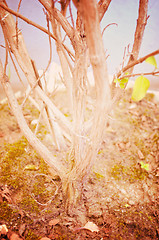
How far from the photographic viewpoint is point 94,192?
0.89m

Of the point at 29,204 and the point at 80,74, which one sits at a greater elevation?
the point at 80,74

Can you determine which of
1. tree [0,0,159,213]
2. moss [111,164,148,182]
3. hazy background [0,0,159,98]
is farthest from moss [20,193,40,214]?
hazy background [0,0,159,98]

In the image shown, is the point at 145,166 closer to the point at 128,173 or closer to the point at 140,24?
the point at 128,173

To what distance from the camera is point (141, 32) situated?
2.02ft

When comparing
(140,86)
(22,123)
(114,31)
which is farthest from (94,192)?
(114,31)

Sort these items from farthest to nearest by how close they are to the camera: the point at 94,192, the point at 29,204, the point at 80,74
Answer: the point at 94,192
the point at 29,204
the point at 80,74

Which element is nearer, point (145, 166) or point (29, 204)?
point (29, 204)

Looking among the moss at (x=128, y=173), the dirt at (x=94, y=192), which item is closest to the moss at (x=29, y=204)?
the dirt at (x=94, y=192)

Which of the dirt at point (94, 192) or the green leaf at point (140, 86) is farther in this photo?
the dirt at point (94, 192)

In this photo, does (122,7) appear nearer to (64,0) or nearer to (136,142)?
(64,0)

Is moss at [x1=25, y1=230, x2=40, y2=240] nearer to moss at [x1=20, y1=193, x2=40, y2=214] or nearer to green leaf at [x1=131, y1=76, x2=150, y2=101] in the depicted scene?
moss at [x1=20, y1=193, x2=40, y2=214]

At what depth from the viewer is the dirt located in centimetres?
69

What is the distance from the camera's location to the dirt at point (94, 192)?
691 mm

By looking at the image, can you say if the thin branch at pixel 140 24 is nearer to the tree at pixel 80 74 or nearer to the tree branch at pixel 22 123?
the tree at pixel 80 74
